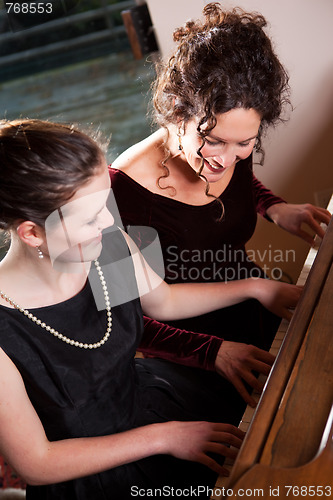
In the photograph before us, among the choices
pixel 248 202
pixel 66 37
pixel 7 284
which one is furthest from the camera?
pixel 66 37

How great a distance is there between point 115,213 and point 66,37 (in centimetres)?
130

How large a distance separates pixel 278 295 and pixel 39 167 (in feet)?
2.40

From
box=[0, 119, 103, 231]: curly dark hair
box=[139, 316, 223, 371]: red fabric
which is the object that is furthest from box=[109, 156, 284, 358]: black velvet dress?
box=[0, 119, 103, 231]: curly dark hair

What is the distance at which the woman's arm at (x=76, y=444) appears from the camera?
107cm

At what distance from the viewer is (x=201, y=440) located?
3.67 feet

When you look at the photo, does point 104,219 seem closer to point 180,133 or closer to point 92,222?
point 92,222

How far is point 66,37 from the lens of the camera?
2.56 meters

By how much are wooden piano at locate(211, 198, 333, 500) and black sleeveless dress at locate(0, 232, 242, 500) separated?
10.8 inches

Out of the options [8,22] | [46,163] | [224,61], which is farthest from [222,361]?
[8,22]

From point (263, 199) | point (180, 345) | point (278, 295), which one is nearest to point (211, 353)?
point (180, 345)

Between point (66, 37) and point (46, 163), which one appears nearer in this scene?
point (46, 163)

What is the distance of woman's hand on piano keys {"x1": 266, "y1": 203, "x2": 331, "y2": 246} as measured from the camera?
174cm

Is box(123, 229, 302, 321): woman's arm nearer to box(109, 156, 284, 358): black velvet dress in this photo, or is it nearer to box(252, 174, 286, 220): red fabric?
box(109, 156, 284, 358): black velvet dress

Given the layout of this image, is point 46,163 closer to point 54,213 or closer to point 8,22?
point 54,213
